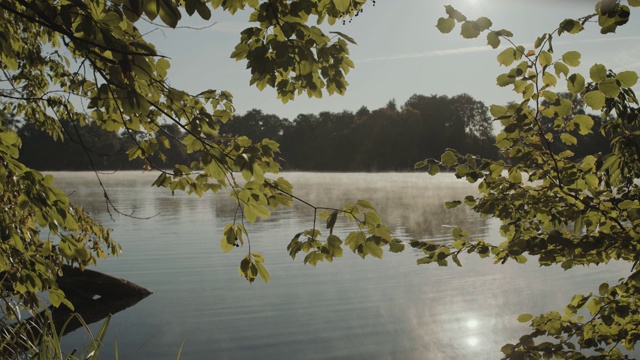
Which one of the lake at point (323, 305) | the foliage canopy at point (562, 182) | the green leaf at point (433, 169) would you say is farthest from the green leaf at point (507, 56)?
the lake at point (323, 305)

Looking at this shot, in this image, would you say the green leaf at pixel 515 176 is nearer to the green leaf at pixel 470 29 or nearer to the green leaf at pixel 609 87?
the green leaf at pixel 609 87

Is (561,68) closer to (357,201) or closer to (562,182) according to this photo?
(562,182)

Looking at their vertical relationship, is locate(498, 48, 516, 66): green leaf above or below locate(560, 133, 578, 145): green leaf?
above

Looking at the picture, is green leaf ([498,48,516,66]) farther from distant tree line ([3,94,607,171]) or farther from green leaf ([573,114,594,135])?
distant tree line ([3,94,607,171])

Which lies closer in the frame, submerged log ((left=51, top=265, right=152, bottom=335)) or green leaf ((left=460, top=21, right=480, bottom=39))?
green leaf ((left=460, top=21, right=480, bottom=39))

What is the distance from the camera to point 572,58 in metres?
3.53

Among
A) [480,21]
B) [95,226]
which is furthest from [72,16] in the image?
[95,226]

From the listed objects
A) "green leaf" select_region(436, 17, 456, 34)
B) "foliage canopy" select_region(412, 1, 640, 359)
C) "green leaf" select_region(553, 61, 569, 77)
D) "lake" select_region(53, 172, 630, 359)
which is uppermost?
"green leaf" select_region(436, 17, 456, 34)

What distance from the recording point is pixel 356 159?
385ft

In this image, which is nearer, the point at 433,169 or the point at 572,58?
the point at 572,58

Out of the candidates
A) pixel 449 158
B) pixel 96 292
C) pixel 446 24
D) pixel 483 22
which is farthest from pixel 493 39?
pixel 96 292

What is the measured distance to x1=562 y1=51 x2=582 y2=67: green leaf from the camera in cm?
350

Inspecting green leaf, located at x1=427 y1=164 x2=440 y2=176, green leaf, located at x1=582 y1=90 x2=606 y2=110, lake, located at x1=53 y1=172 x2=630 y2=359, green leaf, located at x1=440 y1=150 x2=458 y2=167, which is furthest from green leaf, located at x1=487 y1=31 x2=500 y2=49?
lake, located at x1=53 y1=172 x2=630 y2=359

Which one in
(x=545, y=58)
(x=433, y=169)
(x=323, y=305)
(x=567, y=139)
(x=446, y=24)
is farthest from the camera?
(x=323, y=305)
